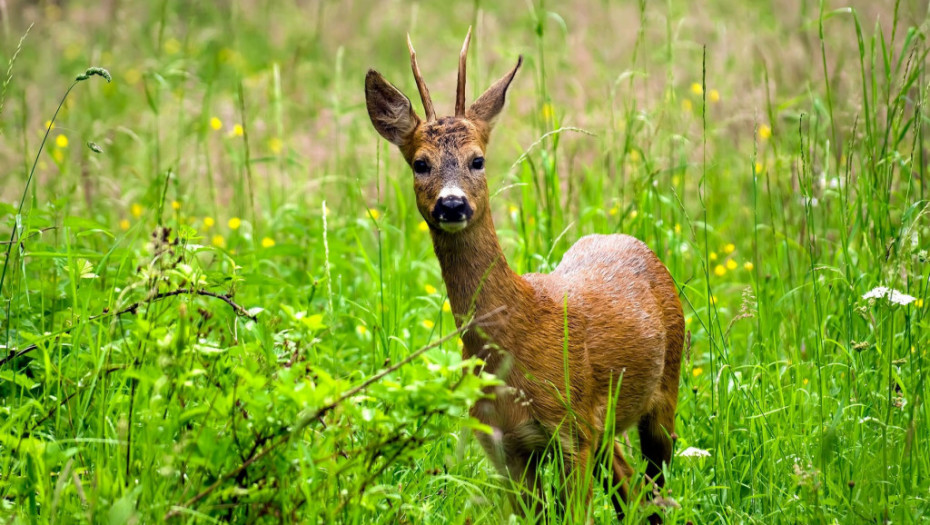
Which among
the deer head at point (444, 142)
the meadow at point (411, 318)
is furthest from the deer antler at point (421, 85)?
the meadow at point (411, 318)

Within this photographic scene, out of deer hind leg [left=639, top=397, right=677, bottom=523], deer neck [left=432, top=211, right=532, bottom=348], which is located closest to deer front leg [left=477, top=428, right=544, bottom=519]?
deer neck [left=432, top=211, right=532, bottom=348]

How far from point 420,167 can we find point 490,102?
411 mm

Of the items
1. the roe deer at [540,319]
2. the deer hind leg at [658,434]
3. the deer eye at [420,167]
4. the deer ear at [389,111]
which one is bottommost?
the deer hind leg at [658,434]

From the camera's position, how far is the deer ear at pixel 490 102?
150 inches

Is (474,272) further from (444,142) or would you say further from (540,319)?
(444,142)

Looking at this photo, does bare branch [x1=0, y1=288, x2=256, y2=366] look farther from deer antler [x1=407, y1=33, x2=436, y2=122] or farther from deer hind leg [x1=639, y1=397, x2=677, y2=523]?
deer hind leg [x1=639, y1=397, x2=677, y2=523]

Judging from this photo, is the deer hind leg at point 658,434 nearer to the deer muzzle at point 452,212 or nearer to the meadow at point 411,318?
the meadow at point 411,318

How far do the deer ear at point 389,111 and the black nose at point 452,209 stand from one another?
53cm

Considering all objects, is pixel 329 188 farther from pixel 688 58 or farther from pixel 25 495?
pixel 25 495

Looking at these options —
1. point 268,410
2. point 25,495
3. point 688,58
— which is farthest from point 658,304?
point 688,58

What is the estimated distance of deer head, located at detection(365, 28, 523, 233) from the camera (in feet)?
11.1

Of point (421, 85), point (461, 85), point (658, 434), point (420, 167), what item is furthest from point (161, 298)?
point (658, 434)

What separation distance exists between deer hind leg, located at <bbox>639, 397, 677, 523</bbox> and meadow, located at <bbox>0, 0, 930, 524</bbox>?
9 cm

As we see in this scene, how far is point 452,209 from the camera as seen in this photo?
10.8 feet
